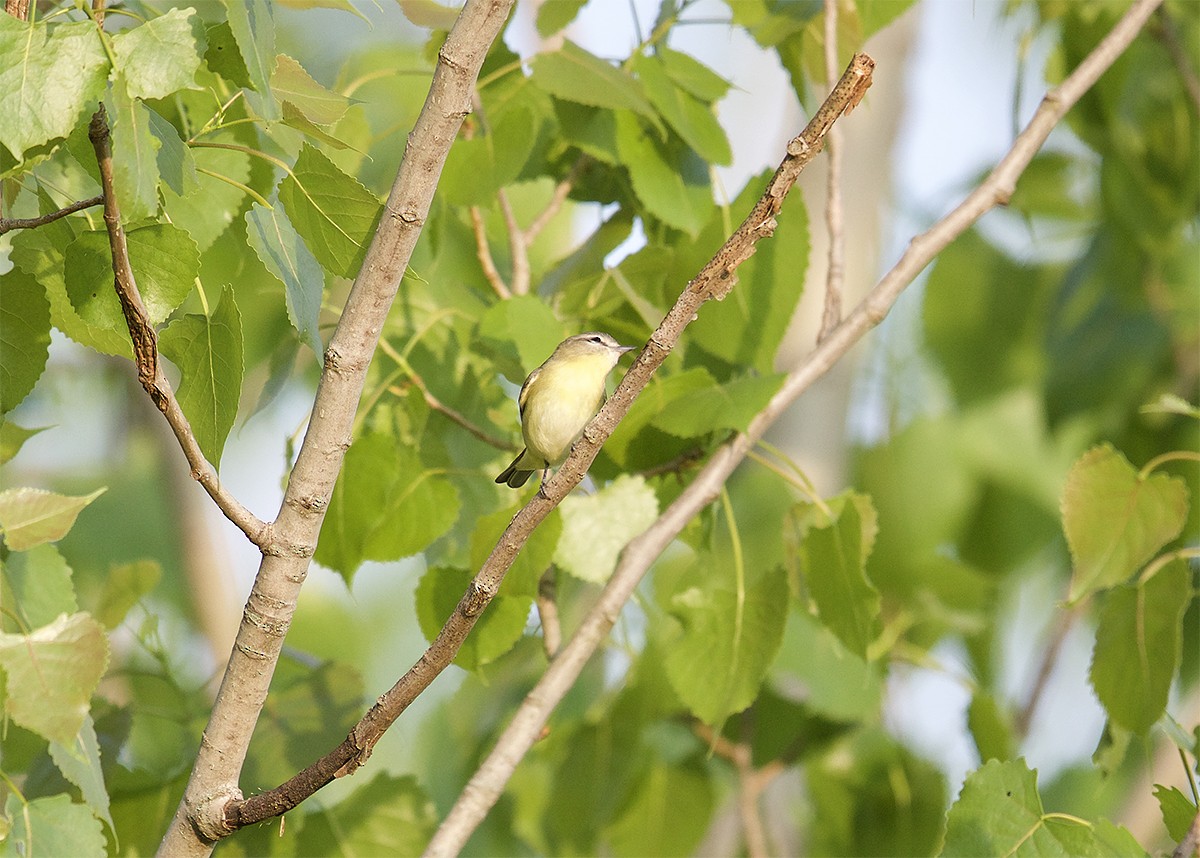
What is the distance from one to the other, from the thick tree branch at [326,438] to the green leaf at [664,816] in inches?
66.0

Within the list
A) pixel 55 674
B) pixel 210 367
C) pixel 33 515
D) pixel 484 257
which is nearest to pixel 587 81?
pixel 484 257

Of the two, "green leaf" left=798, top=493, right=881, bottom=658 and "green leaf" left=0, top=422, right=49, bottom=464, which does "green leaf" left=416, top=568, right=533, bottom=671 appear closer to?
"green leaf" left=798, top=493, right=881, bottom=658

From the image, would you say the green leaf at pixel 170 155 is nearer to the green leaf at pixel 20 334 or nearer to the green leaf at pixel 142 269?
the green leaf at pixel 142 269

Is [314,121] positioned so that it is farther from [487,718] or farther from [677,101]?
[487,718]

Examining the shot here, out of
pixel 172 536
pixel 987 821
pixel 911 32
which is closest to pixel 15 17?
pixel 987 821

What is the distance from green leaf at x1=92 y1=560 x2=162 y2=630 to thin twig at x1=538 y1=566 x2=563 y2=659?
672 millimetres

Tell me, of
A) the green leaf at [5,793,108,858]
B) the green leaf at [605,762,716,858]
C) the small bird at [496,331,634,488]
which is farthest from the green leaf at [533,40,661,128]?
the green leaf at [605,762,716,858]

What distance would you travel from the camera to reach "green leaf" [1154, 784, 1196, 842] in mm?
1573

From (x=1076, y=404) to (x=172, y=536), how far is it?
335 centimetres

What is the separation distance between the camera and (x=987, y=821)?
152 cm

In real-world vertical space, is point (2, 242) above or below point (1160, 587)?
above

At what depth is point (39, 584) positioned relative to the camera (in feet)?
4.87

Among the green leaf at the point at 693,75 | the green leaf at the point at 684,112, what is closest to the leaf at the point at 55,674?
the green leaf at the point at 684,112

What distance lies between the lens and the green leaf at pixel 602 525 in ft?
6.02
